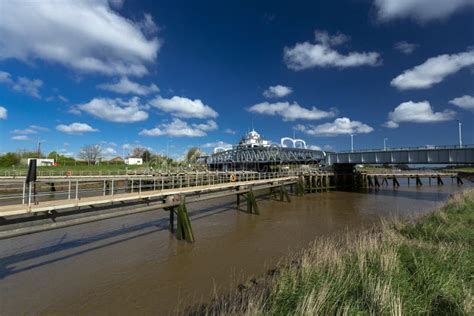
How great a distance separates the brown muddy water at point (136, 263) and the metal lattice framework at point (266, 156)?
57644mm

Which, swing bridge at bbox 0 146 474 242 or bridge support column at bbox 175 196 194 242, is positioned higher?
swing bridge at bbox 0 146 474 242

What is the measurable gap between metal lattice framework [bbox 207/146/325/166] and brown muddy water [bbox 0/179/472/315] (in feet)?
189

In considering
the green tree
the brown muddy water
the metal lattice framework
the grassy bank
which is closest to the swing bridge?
the metal lattice framework

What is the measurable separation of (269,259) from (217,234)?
15.7ft

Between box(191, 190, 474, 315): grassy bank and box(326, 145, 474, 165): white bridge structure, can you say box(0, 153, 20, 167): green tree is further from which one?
box(191, 190, 474, 315): grassy bank

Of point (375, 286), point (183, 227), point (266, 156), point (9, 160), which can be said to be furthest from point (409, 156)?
point (9, 160)

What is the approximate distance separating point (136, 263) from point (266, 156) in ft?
266

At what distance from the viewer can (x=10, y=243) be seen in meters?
12.2

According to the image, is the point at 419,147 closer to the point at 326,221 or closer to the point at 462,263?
the point at 326,221

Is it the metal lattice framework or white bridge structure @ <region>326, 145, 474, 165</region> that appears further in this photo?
the metal lattice framework

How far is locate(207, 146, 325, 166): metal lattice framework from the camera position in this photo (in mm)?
77425

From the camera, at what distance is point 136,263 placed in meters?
10.0

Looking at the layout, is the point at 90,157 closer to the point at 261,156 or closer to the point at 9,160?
the point at 9,160

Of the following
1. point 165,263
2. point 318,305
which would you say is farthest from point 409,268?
point 165,263
